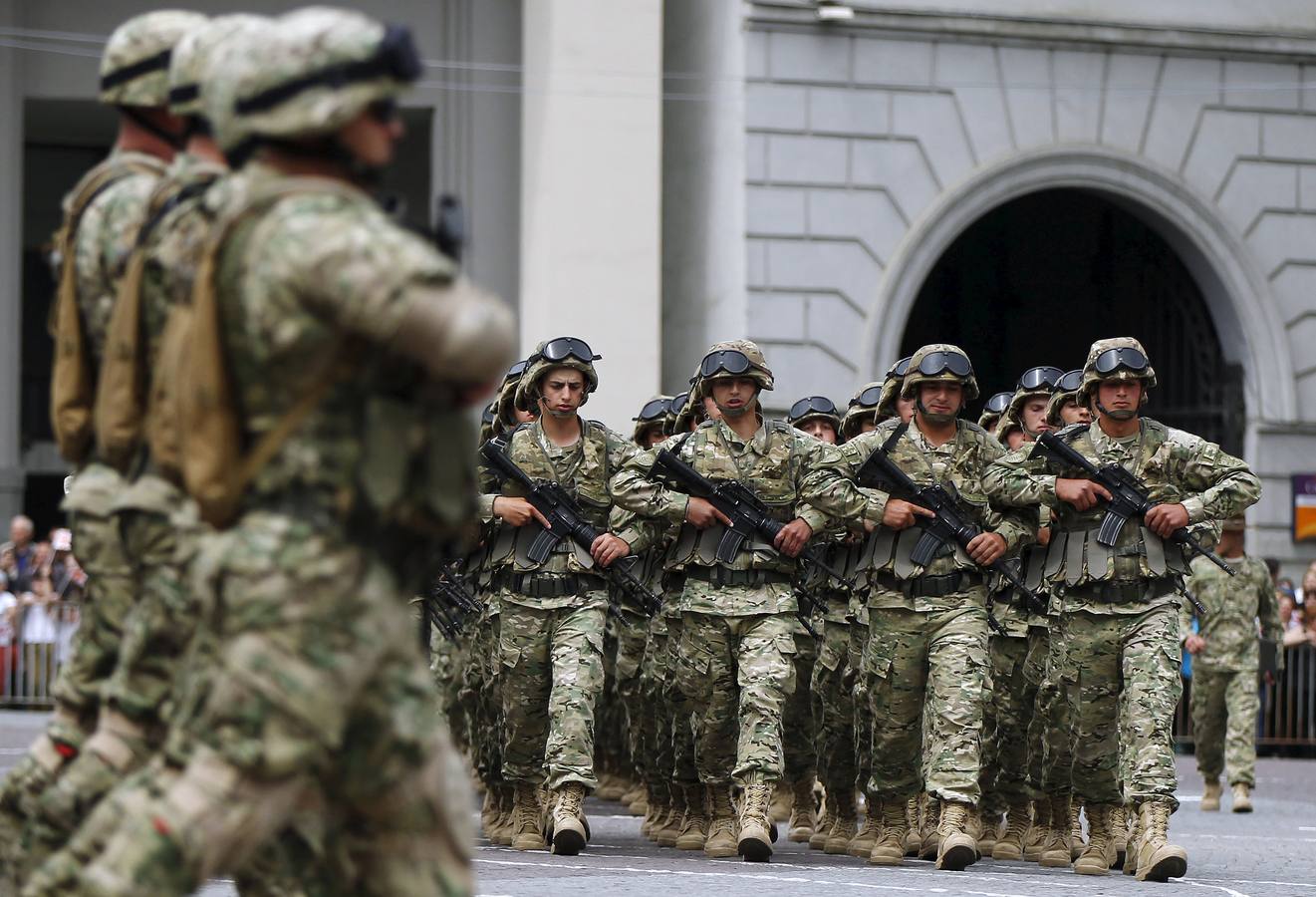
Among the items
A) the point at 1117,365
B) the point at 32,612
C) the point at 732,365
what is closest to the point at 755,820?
the point at 732,365

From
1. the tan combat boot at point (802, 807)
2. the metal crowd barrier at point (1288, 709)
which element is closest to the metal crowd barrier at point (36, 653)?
the metal crowd barrier at point (1288, 709)

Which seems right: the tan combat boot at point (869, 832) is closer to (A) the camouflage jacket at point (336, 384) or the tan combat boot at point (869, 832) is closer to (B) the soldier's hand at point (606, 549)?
(B) the soldier's hand at point (606, 549)

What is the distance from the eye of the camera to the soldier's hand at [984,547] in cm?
1154

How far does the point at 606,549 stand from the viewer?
11.9 m

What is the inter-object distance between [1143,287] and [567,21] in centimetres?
674

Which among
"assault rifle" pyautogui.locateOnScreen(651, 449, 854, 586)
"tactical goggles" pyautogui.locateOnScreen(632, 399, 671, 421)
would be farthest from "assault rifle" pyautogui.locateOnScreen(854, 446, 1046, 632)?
"tactical goggles" pyautogui.locateOnScreen(632, 399, 671, 421)

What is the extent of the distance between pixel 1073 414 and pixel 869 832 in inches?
92.7

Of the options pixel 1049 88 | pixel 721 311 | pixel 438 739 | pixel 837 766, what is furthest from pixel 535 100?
pixel 438 739

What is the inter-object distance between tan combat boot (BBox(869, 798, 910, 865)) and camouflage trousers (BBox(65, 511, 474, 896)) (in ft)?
22.0

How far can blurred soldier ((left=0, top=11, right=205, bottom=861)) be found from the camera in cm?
650

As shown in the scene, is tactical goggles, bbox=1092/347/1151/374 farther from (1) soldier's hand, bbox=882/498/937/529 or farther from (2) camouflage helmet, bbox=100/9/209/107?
(2) camouflage helmet, bbox=100/9/209/107

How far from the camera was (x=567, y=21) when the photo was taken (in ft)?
75.0

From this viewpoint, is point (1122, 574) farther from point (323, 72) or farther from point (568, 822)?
point (323, 72)

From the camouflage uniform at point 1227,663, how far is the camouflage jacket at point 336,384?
1181 centimetres
